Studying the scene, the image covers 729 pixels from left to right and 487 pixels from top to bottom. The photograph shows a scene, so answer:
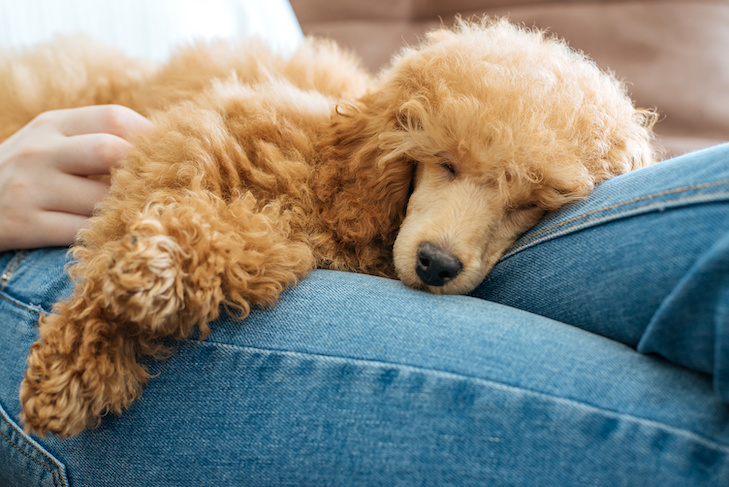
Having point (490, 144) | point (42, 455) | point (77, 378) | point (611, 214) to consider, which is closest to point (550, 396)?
point (611, 214)

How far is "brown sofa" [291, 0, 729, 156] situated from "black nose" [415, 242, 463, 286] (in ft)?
4.83

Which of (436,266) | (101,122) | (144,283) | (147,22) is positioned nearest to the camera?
(144,283)

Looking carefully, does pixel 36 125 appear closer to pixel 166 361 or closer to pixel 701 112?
pixel 166 361

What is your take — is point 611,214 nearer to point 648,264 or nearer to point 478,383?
point 648,264

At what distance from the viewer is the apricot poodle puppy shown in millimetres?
853

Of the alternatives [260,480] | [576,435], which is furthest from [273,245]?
[576,435]

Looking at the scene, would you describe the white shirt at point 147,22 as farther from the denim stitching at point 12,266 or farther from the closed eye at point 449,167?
the denim stitching at point 12,266

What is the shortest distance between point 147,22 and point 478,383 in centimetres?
194

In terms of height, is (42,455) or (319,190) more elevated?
(319,190)

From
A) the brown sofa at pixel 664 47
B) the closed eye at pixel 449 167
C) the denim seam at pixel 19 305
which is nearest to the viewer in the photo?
the denim seam at pixel 19 305

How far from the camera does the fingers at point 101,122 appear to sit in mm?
1281

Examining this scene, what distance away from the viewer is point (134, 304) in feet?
2.65

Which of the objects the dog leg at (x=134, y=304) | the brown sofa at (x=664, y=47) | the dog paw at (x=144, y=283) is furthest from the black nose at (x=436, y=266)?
the brown sofa at (x=664, y=47)

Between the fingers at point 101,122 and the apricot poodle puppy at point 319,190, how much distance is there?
0.33ft
